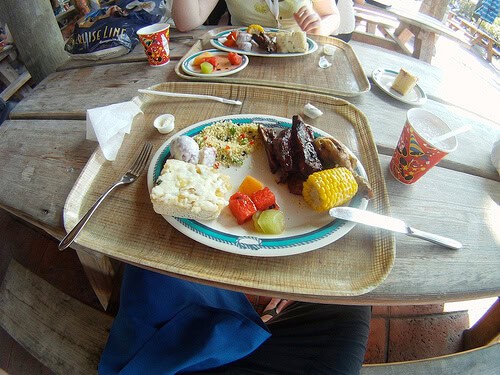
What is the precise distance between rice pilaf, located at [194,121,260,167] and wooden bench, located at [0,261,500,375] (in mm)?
678

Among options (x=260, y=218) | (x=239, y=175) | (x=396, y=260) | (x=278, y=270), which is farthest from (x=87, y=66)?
(x=396, y=260)

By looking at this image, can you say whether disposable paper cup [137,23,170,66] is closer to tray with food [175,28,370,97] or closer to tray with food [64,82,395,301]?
tray with food [175,28,370,97]

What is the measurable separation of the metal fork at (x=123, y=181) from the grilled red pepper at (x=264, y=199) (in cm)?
36

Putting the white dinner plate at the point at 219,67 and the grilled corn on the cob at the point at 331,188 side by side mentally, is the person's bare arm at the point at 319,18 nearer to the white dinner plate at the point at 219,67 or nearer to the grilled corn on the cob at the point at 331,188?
the white dinner plate at the point at 219,67

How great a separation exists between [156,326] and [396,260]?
658 millimetres

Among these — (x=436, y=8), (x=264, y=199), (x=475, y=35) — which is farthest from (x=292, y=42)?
(x=475, y=35)

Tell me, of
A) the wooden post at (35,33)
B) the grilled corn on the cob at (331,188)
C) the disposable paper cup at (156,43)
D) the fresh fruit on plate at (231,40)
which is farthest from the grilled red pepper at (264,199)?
the wooden post at (35,33)

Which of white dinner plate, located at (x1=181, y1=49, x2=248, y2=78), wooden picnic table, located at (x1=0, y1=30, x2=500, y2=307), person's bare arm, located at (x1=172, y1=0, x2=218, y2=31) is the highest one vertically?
person's bare arm, located at (x1=172, y1=0, x2=218, y2=31)

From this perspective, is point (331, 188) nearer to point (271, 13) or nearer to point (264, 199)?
point (264, 199)

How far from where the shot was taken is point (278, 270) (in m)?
0.67

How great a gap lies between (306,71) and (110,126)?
3.04 feet

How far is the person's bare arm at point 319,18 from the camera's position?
1.72m

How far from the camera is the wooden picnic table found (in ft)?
2.20

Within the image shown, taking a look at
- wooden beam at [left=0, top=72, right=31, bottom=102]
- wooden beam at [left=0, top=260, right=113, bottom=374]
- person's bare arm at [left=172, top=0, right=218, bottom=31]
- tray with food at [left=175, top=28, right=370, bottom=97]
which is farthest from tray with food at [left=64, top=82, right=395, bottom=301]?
wooden beam at [left=0, top=72, right=31, bottom=102]
